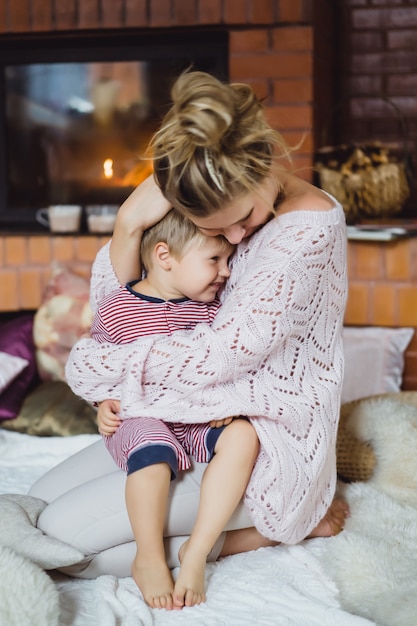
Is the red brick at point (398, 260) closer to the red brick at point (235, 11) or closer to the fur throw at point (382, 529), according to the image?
the fur throw at point (382, 529)

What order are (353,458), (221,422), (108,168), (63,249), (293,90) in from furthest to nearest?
(108,168)
(63,249)
(293,90)
(353,458)
(221,422)

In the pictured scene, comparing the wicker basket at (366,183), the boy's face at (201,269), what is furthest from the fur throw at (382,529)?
the wicker basket at (366,183)

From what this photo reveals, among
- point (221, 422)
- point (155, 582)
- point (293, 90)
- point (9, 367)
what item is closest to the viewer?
point (155, 582)

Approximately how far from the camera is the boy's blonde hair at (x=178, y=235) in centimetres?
154

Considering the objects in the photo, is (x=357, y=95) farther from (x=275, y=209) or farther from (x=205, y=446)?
(x=205, y=446)

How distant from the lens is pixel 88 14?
109 inches

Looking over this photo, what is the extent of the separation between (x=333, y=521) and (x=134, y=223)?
717mm

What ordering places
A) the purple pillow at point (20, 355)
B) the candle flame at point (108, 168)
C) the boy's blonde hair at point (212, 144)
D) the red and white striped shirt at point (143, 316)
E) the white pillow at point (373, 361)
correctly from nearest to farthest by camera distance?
the boy's blonde hair at point (212, 144) < the red and white striped shirt at point (143, 316) < the purple pillow at point (20, 355) < the white pillow at point (373, 361) < the candle flame at point (108, 168)

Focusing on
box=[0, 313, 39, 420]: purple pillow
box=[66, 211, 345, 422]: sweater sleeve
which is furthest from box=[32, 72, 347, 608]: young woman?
box=[0, 313, 39, 420]: purple pillow

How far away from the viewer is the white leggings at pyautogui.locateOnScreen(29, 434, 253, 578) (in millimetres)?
1513

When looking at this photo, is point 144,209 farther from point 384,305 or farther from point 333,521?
point 384,305

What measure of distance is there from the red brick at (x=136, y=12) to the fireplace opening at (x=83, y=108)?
75mm

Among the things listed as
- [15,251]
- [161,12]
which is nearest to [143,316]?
[15,251]

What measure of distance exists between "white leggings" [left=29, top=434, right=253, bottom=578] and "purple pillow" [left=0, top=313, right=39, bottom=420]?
907 mm
